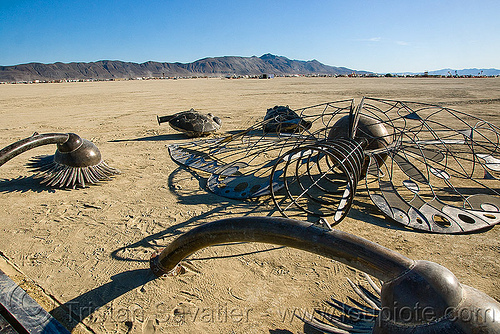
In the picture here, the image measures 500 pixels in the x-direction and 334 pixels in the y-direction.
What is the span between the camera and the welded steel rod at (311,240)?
145cm

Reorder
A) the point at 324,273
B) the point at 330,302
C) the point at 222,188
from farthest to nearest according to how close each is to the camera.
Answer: the point at 222,188 → the point at 324,273 → the point at 330,302

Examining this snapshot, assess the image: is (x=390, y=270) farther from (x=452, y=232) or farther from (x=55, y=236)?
(x=55, y=236)

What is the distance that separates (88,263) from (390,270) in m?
3.18

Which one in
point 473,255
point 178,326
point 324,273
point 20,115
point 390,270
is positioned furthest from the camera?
point 20,115

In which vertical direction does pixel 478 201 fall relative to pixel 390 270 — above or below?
below

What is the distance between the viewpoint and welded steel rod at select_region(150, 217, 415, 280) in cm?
145

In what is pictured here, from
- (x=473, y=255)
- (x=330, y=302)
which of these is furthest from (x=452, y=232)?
(x=330, y=302)

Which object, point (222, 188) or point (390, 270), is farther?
point (222, 188)

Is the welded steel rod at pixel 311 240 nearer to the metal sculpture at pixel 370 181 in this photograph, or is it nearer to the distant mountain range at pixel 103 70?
the metal sculpture at pixel 370 181

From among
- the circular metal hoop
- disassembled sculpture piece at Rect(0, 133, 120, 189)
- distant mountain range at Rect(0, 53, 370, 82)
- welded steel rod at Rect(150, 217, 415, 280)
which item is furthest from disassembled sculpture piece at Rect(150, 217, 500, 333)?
distant mountain range at Rect(0, 53, 370, 82)

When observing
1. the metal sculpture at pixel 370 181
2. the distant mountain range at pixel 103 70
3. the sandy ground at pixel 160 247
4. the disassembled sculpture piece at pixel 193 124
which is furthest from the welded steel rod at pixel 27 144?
the distant mountain range at pixel 103 70

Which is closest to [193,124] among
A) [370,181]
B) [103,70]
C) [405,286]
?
[370,181]

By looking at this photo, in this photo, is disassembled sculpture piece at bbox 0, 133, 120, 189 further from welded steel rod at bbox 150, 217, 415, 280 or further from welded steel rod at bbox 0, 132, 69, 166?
welded steel rod at bbox 150, 217, 415, 280

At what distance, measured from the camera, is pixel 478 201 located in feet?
15.0
